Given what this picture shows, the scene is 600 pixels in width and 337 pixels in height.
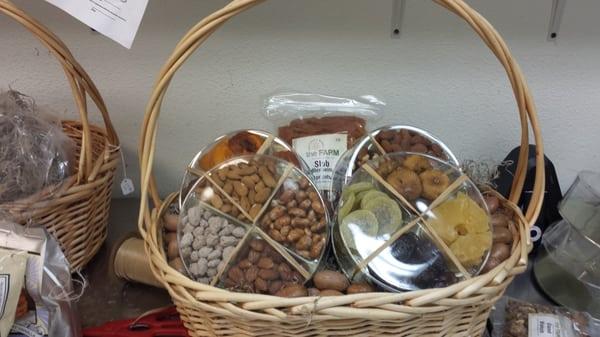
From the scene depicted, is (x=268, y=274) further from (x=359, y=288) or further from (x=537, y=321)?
(x=537, y=321)

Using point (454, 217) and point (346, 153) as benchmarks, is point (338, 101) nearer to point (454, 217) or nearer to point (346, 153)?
point (346, 153)

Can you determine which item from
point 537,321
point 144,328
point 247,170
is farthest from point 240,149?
point 537,321

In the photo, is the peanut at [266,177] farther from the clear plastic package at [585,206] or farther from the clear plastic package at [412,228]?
the clear plastic package at [585,206]

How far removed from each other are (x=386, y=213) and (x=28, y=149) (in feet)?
1.69

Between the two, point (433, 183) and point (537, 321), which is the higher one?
point (433, 183)

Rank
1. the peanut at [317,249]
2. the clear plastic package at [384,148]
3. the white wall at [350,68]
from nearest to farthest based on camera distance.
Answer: the peanut at [317,249], the clear plastic package at [384,148], the white wall at [350,68]

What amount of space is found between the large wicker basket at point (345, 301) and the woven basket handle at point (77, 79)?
14cm

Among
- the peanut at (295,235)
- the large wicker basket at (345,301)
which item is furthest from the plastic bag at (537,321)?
the peanut at (295,235)

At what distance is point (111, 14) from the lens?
663mm

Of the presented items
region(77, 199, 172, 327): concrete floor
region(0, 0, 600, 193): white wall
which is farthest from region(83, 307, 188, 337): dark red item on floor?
region(0, 0, 600, 193): white wall

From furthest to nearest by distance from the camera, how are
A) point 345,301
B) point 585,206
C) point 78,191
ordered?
point 585,206
point 78,191
point 345,301

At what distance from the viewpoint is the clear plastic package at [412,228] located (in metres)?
0.61

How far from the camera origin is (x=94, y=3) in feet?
2.17

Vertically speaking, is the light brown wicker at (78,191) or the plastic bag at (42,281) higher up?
the light brown wicker at (78,191)
